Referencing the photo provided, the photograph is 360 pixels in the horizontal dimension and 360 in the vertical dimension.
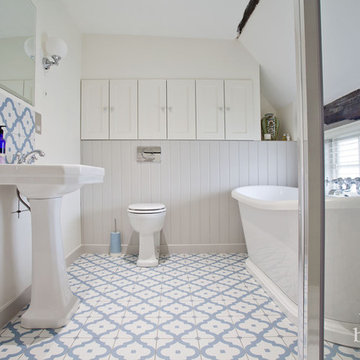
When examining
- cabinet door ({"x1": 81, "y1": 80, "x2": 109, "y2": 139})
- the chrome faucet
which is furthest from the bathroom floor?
cabinet door ({"x1": 81, "y1": 80, "x2": 109, "y2": 139})

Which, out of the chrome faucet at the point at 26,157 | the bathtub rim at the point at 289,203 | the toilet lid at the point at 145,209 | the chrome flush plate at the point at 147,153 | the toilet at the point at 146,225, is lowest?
the toilet at the point at 146,225

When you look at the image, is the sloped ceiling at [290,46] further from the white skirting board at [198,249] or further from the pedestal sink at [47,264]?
the white skirting board at [198,249]

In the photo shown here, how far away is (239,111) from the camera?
253cm

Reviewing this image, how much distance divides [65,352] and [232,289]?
111 cm

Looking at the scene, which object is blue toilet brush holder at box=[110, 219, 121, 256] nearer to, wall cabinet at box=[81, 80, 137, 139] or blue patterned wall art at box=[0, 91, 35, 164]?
wall cabinet at box=[81, 80, 137, 139]

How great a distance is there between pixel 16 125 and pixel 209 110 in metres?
1.77

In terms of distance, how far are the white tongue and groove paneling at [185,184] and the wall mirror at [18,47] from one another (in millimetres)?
954

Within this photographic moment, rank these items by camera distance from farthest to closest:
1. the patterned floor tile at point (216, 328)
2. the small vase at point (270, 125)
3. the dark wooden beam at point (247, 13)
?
1. the small vase at point (270, 125)
2. the dark wooden beam at point (247, 13)
3. the patterned floor tile at point (216, 328)

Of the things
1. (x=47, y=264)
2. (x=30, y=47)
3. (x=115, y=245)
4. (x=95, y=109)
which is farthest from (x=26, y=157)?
(x=115, y=245)

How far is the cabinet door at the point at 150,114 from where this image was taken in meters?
2.49

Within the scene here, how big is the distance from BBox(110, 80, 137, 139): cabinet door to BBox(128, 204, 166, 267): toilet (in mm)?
847

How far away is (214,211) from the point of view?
2545 millimetres

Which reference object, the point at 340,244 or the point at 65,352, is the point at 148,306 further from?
the point at 340,244

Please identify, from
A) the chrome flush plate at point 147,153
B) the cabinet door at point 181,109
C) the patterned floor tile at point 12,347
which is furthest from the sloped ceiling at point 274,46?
the patterned floor tile at point 12,347
